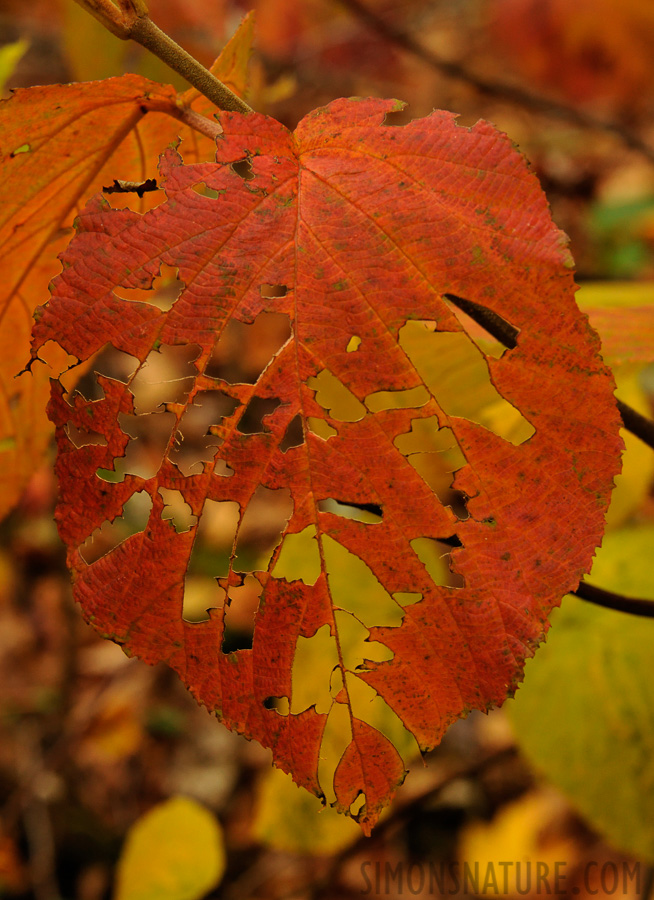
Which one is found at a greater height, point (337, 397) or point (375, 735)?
point (337, 397)

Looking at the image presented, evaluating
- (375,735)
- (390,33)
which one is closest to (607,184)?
(390,33)

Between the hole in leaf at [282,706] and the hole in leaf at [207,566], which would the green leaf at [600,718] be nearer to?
the hole in leaf at [282,706]

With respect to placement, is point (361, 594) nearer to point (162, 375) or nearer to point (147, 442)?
point (147, 442)

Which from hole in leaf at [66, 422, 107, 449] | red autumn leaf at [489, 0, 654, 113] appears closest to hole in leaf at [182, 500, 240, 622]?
hole in leaf at [66, 422, 107, 449]

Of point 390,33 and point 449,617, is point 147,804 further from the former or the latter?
point 390,33

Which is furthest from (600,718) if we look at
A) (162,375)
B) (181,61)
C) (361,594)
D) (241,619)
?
(162,375)

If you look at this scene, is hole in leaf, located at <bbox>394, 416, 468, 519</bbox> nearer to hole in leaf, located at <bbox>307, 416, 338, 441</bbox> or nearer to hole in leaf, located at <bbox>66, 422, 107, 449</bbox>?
hole in leaf, located at <bbox>307, 416, 338, 441</bbox>

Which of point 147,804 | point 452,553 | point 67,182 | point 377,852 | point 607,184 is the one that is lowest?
point 147,804
